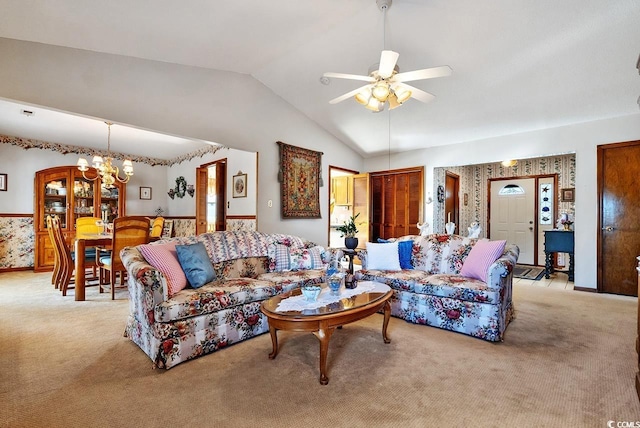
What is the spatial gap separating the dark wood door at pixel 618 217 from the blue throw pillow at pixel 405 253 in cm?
290

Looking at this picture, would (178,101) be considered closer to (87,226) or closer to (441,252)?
(87,226)

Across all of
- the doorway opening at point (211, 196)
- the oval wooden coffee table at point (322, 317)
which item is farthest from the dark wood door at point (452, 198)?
the oval wooden coffee table at point (322, 317)

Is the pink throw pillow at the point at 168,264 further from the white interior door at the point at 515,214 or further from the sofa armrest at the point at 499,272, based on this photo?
the white interior door at the point at 515,214

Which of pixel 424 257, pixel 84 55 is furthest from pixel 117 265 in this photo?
pixel 424 257

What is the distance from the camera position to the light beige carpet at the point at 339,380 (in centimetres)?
159

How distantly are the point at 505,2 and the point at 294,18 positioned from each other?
188 centimetres

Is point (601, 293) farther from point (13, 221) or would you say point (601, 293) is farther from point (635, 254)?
point (13, 221)

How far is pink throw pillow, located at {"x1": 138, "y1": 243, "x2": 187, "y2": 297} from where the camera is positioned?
2449 millimetres

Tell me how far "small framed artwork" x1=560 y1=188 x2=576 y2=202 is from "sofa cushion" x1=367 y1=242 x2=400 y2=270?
4.92m

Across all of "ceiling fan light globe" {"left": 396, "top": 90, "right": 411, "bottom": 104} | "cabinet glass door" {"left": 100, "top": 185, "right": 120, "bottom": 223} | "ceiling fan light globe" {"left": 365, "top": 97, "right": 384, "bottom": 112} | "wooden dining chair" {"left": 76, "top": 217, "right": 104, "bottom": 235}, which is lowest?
"wooden dining chair" {"left": 76, "top": 217, "right": 104, "bottom": 235}

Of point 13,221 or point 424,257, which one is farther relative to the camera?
point 13,221

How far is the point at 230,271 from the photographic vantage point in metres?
3.16

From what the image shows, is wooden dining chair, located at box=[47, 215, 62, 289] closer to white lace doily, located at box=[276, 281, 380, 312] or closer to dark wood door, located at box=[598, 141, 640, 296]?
white lace doily, located at box=[276, 281, 380, 312]

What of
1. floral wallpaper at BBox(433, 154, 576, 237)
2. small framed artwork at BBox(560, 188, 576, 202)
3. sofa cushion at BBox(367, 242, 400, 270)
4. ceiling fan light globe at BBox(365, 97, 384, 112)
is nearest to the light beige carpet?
sofa cushion at BBox(367, 242, 400, 270)
